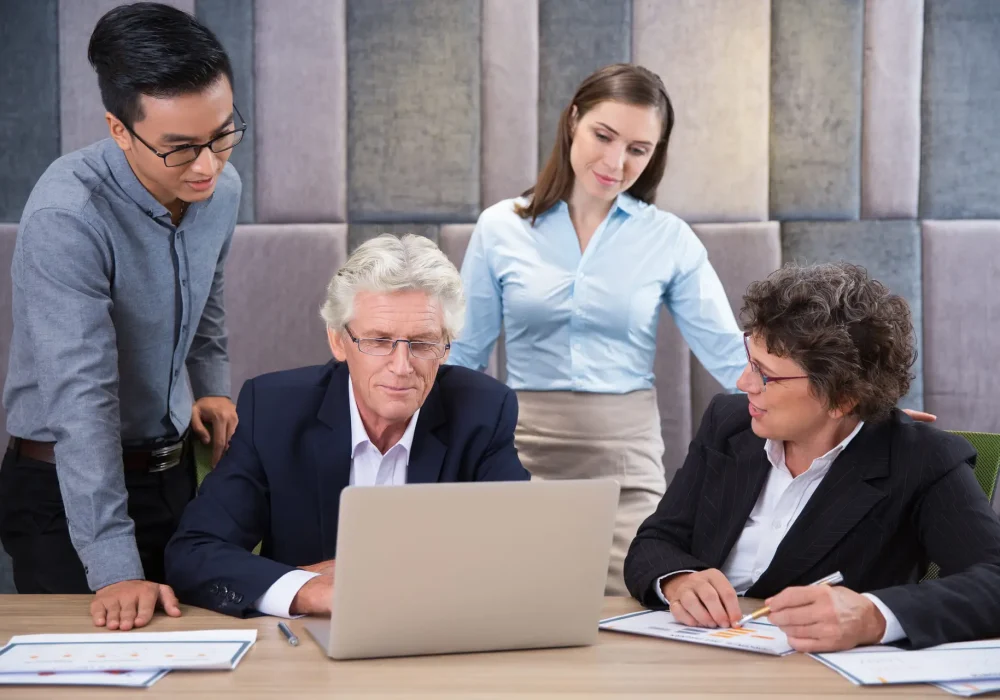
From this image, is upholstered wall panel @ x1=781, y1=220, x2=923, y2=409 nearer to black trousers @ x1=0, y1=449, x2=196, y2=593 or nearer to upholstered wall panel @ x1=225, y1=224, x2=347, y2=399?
upholstered wall panel @ x1=225, y1=224, x2=347, y2=399

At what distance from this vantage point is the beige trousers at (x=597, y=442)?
2.68 m

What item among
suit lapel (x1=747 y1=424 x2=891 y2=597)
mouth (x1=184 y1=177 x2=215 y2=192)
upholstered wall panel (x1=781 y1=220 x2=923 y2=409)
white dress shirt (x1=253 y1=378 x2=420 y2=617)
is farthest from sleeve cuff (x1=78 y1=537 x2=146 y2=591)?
upholstered wall panel (x1=781 y1=220 x2=923 y2=409)

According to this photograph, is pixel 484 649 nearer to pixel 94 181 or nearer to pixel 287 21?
pixel 94 181

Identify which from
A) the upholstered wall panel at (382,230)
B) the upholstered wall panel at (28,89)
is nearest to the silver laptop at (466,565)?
the upholstered wall panel at (382,230)

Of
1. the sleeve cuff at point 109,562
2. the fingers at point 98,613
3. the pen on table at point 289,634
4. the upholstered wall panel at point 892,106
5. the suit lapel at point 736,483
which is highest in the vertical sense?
the upholstered wall panel at point 892,106

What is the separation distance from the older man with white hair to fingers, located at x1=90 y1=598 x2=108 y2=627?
16cm

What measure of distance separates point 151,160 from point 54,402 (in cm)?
46

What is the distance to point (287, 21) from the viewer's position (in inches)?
125

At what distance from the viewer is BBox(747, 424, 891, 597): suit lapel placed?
1.83 metres

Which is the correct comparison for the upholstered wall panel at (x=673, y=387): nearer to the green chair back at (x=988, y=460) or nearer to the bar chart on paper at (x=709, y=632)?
the green chair back at (x=988, y=460)

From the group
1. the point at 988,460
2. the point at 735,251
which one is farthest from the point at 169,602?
the point at 735,251

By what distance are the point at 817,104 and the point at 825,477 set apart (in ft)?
5.60

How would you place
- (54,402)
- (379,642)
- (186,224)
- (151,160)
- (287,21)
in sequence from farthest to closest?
1. (287,21)
2. (186,224)
3. (151,160)
4. (54,402)
5. (379,642)

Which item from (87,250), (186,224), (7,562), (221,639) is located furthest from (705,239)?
(7,562)
